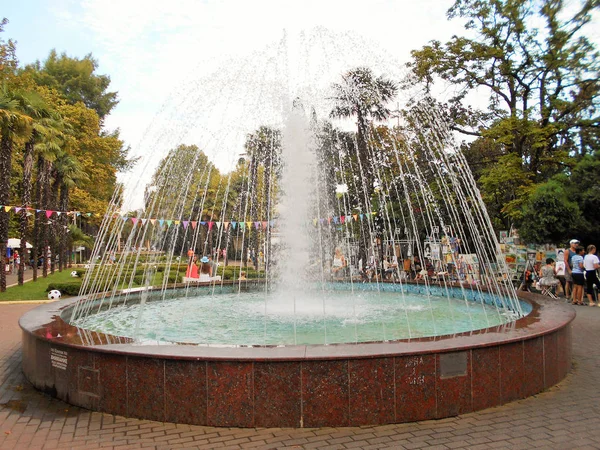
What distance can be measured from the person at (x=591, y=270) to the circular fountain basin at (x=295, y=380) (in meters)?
9.89

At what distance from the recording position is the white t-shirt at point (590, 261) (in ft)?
45.0

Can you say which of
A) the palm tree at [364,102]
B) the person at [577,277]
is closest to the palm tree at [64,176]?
the palm tree at [364,102]

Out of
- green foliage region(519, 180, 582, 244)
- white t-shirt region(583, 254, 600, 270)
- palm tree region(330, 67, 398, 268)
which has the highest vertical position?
palm tree region(330, 67, 398, 268)

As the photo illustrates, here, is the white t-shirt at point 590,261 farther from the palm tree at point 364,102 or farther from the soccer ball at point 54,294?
the soccer ball at point 54,294

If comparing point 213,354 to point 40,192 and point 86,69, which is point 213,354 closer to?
point 40,192

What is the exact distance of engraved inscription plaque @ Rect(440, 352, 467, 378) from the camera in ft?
16.4

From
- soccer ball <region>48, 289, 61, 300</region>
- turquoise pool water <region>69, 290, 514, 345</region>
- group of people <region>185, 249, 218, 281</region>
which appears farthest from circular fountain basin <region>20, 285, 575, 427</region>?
soccer ball <region>48, 289, 61, 300</region>

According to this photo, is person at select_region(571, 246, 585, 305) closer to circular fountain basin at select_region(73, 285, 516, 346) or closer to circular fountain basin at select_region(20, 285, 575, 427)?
circular fountain basin at select_region(73, 285, 516, 346)

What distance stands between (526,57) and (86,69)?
41018 millimetres

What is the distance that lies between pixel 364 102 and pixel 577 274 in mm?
14576

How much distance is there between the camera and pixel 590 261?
13.8 meters

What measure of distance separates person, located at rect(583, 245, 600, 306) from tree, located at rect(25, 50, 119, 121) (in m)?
43.6

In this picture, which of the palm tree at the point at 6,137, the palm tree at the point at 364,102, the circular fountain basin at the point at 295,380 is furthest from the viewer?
the palm tree at the point at 364,102

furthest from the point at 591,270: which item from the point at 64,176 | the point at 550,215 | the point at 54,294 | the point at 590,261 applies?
the point at 64,176
